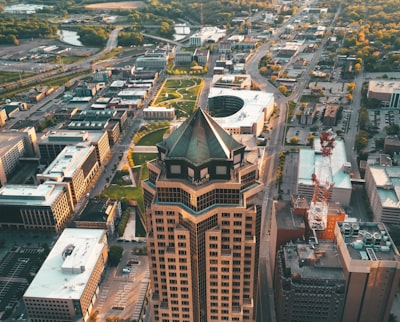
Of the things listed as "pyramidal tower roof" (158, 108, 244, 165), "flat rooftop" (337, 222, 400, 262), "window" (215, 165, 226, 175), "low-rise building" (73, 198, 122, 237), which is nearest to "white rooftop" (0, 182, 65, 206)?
"low-rise building" (73, 198, 122, 237)

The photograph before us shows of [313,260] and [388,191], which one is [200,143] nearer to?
[313,260]

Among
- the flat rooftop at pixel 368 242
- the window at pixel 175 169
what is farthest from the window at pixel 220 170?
the flat rooftop at pixel 368 242

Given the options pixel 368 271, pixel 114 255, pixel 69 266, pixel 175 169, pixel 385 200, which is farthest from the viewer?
pixel 385 200

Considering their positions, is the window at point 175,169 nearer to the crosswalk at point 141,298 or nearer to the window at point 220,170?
the window at point 220,170

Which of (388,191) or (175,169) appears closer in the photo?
(175,169)

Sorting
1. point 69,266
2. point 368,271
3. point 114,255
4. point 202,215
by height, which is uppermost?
point 202,215

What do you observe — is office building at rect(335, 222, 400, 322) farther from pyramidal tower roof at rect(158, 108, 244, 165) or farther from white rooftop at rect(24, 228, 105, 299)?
white rooftop at rect(24, 228, 105, 299)

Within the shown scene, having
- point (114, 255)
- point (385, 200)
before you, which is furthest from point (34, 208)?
point (385, 200)
